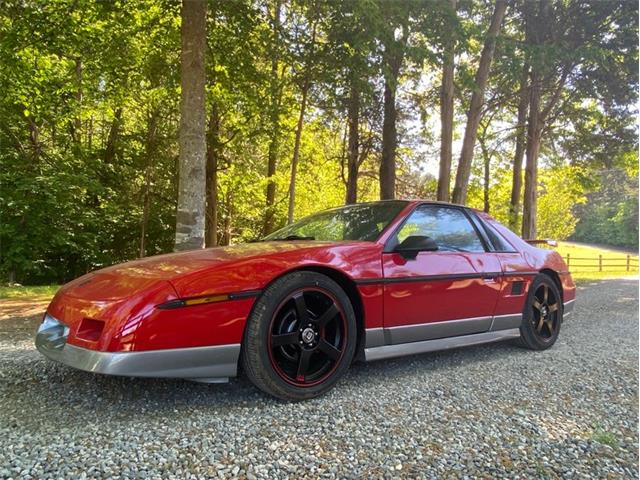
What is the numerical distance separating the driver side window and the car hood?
83 centimetres

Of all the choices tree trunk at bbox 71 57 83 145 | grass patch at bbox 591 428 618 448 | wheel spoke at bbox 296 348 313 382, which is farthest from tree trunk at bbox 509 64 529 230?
wheel spoke at bbox 296 348 313 382

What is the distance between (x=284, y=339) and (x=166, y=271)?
80 centimetres

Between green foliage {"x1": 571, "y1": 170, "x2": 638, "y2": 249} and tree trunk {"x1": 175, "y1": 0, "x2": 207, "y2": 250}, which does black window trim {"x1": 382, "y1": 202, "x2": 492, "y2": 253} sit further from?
green foliage {"x1": 571, "y1": 170, "x2": 638, "y2": 249}

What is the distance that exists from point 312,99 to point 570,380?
8524 mm

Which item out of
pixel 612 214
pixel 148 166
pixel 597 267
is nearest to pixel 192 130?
pixel 148 166

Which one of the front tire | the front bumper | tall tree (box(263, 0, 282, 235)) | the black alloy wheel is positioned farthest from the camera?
tall tree (box(263, 0, 282, 235))

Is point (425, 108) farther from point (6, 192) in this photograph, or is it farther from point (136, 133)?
point (6, 192)

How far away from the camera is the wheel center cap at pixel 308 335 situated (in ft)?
9.07

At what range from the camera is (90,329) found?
241cm

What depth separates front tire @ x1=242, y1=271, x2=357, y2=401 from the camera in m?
2.61

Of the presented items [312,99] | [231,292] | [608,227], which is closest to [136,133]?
[312,99]

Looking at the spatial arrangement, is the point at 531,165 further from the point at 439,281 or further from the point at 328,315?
the point at 328,315

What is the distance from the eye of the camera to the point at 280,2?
828 cm

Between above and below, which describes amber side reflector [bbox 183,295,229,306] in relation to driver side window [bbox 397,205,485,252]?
below
